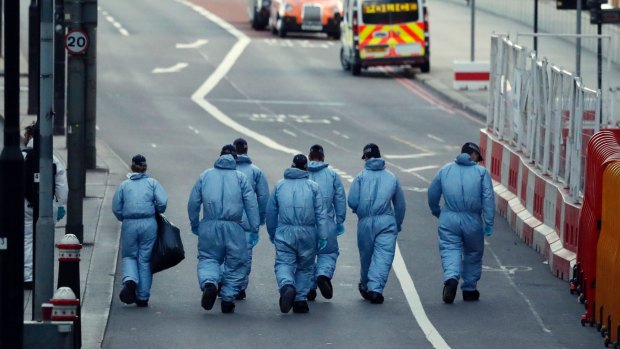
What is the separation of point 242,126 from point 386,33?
1088 centimetres

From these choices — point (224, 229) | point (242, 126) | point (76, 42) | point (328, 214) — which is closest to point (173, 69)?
point (242, 126)

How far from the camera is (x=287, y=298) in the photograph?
58.4ft

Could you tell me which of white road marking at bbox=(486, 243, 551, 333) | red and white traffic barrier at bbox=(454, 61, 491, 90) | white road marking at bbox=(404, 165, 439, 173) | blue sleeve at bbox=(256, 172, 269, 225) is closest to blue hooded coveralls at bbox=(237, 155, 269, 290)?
blue sleeve at bbox=(256, 172, 269, 225)

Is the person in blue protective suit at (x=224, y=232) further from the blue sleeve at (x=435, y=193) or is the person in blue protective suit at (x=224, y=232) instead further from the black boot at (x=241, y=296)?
the blue sleeve at (x=435, y=193)

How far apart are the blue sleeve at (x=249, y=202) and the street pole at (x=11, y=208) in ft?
15.6

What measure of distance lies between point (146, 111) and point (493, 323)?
22225 millimetres

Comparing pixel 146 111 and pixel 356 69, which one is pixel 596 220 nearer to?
pixel 146 111

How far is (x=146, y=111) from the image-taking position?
38.9 meters

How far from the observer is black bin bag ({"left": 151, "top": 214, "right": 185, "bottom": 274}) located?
18391 millimetres

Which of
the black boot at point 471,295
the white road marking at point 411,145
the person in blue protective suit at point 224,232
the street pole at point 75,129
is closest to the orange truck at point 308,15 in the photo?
the white road marking at point 411,145

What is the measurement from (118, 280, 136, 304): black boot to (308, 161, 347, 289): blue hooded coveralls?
1983 mm

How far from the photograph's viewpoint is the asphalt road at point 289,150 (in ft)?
56.1

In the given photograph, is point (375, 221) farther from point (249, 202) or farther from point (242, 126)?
point (242, 126)

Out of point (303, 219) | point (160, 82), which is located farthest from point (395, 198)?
point (160, 82)
